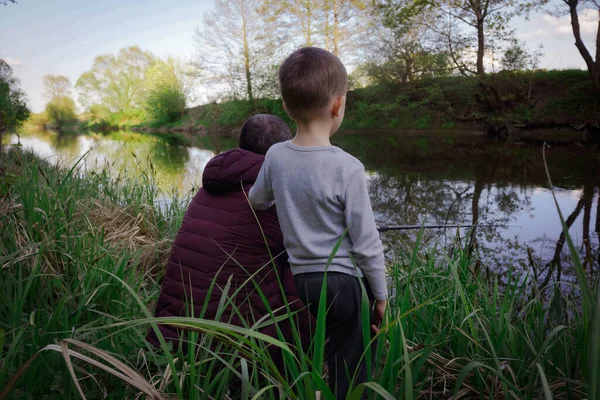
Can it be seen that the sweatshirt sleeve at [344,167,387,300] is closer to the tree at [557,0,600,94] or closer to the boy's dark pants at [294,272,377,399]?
the boy's dark pants at [294,272,377,399]

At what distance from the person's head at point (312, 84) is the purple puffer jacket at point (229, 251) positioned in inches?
16.4

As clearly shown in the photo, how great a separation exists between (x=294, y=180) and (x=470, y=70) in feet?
54.8

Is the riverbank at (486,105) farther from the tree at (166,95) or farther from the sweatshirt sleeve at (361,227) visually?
the tree at (166,95)

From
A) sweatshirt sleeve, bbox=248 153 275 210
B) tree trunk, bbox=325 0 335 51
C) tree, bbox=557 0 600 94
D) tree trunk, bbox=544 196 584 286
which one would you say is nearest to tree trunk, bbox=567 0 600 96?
tree, bbox=557 0 600 94

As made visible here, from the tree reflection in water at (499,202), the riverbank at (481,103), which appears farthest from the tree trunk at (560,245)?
the riverbank at (481,103)

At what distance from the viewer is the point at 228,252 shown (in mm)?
1582

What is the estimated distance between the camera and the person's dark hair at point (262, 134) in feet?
5.73

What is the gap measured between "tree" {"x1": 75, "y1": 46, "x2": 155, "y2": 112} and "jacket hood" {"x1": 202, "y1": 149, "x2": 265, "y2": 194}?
4441 cm

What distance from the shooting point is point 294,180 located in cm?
126

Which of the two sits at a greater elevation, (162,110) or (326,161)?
(162,110)

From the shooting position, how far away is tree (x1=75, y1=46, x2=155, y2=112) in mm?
42875

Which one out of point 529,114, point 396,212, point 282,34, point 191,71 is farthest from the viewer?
point 191,71

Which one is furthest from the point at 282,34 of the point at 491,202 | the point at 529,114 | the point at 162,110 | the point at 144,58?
the point at 144,58

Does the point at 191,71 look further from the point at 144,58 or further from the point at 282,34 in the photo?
the point at 144,58
